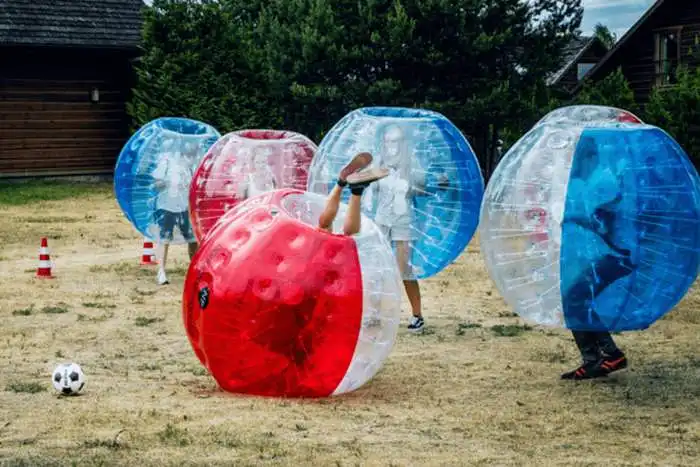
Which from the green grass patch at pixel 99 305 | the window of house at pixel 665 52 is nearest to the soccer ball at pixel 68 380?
the green grass patch at pixel 99 305

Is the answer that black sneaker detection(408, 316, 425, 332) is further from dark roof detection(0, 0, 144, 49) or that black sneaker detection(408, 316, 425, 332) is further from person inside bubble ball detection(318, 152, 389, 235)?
dark roof detection(0, 0, 144, 49)

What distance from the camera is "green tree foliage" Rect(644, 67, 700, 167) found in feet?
75.2

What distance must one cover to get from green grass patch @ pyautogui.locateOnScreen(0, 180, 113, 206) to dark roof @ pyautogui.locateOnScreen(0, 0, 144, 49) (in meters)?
3.42

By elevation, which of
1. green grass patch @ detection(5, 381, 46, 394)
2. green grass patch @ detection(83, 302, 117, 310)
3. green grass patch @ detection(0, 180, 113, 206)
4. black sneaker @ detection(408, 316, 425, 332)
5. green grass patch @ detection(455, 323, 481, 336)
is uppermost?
green grass patch @ detection(5, 381, 46, 394)

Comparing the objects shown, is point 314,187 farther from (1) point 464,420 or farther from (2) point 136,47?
(2) point 136,47

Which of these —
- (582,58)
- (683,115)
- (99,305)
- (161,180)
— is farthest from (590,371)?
(582,58)

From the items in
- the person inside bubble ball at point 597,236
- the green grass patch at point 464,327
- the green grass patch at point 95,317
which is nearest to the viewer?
the person inside bubble ball at point 597,236

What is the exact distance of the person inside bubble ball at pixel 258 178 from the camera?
11953 mm

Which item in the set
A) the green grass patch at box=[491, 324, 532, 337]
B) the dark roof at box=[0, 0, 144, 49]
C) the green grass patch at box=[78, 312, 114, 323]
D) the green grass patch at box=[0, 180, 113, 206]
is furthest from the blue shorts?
the dark roof at box=[0, 0, 144, 49]

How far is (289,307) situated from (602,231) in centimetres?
215

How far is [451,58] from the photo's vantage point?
28.4 metres

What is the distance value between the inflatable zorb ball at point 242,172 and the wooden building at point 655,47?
1895 centimetres

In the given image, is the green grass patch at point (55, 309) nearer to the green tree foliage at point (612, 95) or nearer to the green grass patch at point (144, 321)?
the green grass patch at point (144, 321)

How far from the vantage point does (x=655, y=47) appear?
31.7 metres
